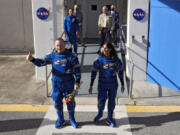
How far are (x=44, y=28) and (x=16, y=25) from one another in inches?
194

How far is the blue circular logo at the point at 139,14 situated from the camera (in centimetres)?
870

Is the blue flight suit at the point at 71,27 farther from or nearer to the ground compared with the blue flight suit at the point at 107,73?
farther from the ground

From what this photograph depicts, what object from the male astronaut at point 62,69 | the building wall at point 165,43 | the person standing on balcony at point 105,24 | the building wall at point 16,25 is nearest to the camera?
the male astronaut at point 62,69

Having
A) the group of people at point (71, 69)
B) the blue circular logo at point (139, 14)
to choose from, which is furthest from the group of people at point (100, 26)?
the group of people at point (71, 69)

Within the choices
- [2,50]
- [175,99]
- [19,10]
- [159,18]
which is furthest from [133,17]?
[2,50]

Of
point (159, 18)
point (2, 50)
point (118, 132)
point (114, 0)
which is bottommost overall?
point (118, 132)

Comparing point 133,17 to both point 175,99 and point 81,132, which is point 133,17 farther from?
point 81,132

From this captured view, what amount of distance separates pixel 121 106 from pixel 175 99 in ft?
5.85

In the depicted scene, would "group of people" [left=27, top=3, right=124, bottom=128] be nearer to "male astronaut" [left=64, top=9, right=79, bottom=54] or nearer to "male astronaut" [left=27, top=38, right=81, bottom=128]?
"male astronaut" [left=27, top=38, right=81, bottom=128]

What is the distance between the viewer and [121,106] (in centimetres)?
Result: 736

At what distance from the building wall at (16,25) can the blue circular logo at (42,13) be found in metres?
4.47

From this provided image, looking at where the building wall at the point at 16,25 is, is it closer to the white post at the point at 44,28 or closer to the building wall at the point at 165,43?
the white post at the point at 44,28

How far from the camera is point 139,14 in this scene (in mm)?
8719

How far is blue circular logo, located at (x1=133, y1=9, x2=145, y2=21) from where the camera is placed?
870 centimetres
